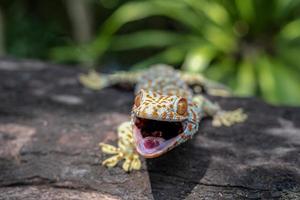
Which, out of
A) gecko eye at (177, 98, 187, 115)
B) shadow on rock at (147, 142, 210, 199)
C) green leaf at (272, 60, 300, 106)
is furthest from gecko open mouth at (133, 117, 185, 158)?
green leaf at (272, 60, 300, 106)

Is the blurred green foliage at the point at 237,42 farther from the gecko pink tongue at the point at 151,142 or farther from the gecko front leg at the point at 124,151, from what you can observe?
the gecko pink tongue at the point at 151,142

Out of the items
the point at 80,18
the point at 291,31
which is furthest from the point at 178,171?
the point at 80,18

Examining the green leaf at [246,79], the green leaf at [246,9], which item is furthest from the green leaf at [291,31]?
the green leaf at [246,79]

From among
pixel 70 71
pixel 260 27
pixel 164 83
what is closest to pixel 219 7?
pixel 260 27

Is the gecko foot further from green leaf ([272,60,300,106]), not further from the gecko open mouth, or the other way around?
green leaf ([272,60,300,106])

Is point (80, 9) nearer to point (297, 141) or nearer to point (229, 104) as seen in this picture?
point (229, 104)

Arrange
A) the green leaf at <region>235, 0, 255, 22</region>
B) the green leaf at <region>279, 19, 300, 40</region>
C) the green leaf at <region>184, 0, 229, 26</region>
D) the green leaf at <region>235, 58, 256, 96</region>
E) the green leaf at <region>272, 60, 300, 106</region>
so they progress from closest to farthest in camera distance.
A: 1. the green leaf at <region>272, 60, 300, 106</region>
2. the green leaf at <region>235, 58, 256, 96</region>
3. the green leaf at <region>279, 19, 300, 40</region>
4. the green leaf at <region>235, 0, 255, 22</region>
5. the green leaf at <region>184, 0, 229, 26</region>

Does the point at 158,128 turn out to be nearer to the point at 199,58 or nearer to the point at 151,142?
the point at 151,142
